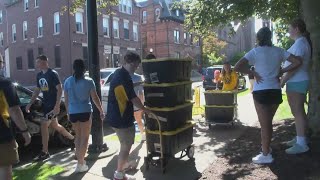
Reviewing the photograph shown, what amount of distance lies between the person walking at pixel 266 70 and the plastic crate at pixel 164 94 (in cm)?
95

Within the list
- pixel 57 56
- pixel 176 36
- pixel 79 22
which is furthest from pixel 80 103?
pixel 176 36

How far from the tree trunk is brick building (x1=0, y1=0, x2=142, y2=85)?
27301mm

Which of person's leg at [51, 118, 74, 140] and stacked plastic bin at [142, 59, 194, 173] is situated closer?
stacked plastic bin at [142, 59, 194, 173]

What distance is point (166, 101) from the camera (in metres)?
5.96

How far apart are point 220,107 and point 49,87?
421 centimetres

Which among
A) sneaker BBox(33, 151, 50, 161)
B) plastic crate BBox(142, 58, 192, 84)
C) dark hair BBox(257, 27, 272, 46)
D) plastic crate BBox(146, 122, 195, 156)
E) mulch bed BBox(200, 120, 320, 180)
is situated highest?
dark hair BBox(257, 27, 272, 46)

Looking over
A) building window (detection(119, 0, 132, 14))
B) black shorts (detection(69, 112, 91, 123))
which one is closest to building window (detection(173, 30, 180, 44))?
building window (detection(119, 0, 132, 14))

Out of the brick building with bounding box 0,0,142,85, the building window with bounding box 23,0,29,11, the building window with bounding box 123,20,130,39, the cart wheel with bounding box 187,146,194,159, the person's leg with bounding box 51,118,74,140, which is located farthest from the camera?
the building window with bounding box 123,20,130,39

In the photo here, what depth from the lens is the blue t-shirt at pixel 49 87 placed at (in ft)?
23.8

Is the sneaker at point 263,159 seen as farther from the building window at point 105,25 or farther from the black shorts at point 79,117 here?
the building window at point 105,25

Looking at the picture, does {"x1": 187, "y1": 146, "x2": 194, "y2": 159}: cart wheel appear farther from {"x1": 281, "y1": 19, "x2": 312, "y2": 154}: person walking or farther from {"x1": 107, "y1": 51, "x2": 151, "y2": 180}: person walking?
{"x1": 281, "y1": 19, "x2": 312, "y2": 154}: person walking

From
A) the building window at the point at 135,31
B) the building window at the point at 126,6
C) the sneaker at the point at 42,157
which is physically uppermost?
the building window at the point at 126,6

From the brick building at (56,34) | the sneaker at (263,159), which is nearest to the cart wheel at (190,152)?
the sneaker at (263,159)

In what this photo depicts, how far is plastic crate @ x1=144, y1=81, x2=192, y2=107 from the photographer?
594 centimetres
